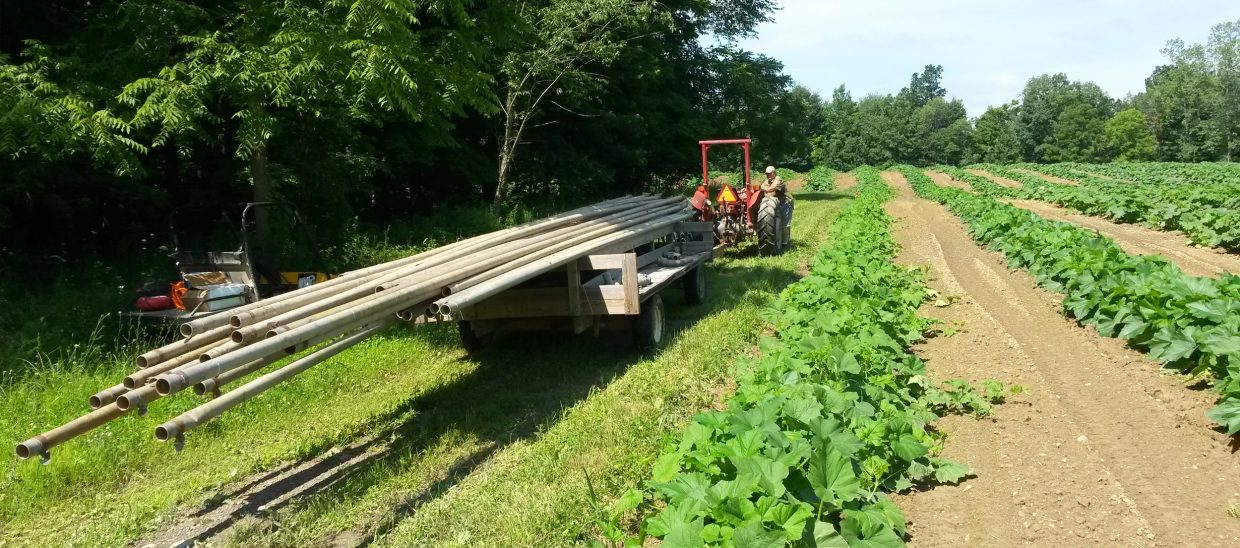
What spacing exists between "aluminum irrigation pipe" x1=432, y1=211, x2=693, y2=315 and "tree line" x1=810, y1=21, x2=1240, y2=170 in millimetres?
84250

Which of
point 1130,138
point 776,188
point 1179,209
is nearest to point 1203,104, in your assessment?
point 1130,138

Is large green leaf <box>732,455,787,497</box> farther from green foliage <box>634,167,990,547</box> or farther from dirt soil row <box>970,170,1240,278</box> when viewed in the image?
dirt soil row <box>970,170,1240,278</box>

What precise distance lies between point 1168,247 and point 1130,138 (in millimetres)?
88013

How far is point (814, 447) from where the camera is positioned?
3666mm

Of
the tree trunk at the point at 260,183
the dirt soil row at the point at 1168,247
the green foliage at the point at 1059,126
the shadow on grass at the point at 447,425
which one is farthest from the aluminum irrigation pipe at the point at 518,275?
the green foliage at the point at 1059,126

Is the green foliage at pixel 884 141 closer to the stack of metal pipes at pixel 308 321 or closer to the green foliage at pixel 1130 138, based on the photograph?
the green foliage at pixel 1130 138

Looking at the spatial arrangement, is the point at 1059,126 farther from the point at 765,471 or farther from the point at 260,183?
the point at 765,471

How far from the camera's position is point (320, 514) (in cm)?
420

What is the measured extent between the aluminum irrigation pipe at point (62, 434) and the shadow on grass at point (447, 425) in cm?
96

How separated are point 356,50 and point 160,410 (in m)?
3.60

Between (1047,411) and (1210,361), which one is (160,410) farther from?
(1210,361)

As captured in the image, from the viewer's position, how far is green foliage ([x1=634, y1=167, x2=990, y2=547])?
3029 mm

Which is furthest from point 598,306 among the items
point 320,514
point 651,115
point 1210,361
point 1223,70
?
point 1223,70

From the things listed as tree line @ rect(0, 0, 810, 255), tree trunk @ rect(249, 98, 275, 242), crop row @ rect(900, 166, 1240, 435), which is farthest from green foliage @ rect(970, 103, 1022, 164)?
tree trunk @ rect(249, 98, 275, 242)
